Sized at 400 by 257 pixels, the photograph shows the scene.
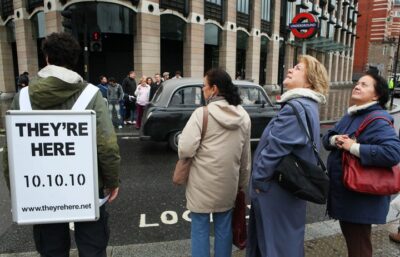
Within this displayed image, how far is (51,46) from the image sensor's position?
7.03 ft

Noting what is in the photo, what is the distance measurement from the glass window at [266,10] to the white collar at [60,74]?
2780 cm

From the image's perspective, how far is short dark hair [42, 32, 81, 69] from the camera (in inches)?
84.5

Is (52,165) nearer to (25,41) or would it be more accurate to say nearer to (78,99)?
(78,99)

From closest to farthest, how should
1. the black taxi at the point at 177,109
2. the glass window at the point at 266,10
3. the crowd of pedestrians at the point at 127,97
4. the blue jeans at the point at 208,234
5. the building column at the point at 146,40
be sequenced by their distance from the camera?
the blue jeans at the point at 208,234
the black taxi at the point at 177,109
the crowd of pedestrians at the point at 127,97
the building column at the point at 146,40
the glass window at the point at 266,10

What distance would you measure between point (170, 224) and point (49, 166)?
2230 mm

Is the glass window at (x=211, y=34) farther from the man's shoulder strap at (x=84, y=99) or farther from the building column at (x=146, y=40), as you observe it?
the man's shoulder strap at (x=84, y=99)

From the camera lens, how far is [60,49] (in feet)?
7.06

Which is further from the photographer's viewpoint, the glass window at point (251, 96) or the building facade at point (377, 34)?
the building facade at point (377, 34)

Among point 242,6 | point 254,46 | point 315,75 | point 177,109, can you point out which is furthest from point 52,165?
point 254,46

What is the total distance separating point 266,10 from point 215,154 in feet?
93.2

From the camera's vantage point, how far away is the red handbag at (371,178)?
237 centimetres

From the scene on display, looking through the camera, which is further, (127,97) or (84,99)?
(127,97)

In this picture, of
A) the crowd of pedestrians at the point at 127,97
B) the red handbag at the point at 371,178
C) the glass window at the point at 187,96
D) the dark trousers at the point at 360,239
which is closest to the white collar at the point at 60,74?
the red handbag at the point at 371,178

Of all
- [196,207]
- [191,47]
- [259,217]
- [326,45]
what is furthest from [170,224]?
[326,45]
